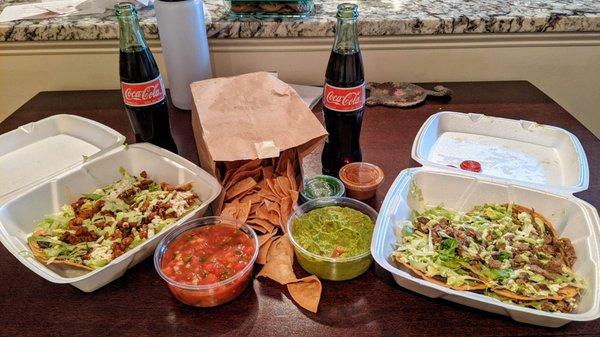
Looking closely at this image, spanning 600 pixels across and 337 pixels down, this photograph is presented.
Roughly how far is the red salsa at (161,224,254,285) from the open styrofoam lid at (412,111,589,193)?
0.49 meters

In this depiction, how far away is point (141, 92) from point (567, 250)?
1013mm

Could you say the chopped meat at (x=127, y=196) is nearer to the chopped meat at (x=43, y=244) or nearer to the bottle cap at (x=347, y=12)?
the chopped meat at (x=43, y=244)

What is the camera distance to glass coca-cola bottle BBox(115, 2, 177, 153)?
1098 millimetres

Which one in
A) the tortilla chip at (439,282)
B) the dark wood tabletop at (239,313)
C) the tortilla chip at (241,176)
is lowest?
the dark wood tabletop at (239,313)

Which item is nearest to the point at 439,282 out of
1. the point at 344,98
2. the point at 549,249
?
the point at 549,249

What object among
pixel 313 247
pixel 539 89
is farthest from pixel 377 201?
pixel 539 89

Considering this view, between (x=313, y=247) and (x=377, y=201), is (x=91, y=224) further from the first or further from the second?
(x=377, y=201)

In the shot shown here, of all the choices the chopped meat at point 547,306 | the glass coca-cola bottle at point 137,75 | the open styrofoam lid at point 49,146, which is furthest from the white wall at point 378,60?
the chopped meat at point 547,306

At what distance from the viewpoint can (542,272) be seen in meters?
0.84

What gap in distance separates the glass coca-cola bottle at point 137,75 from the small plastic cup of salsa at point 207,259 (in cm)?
37

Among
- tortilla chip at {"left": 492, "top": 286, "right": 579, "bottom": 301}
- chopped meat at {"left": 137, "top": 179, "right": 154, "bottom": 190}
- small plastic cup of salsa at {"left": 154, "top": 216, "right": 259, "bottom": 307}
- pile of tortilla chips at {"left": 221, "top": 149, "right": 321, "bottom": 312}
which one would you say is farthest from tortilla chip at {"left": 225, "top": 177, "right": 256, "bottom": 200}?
tortilla chip at {"left": 492, "top": 286, "right": 579, "bottom": 301}

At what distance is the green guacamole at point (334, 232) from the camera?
0.89 meters

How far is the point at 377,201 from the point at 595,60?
1.20 metres

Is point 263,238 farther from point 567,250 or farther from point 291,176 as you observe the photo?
point 567,250
